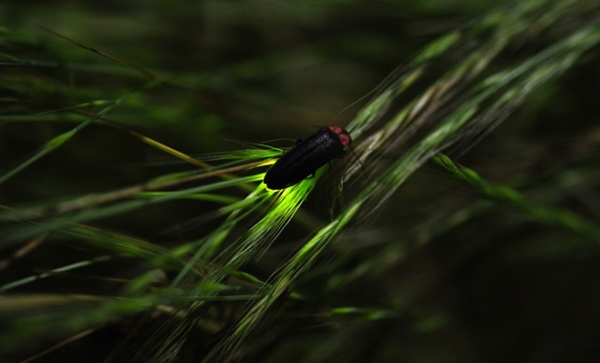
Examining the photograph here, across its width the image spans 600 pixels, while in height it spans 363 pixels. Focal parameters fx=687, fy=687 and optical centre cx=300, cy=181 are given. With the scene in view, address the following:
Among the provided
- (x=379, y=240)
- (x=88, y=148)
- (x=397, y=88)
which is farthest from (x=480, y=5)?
(x=88, y=148)

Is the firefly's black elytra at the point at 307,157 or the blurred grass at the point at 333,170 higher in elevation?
the blurred grass at the point at 333,170

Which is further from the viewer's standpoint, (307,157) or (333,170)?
(333,170)

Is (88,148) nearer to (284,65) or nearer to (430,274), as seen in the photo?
(284,65)

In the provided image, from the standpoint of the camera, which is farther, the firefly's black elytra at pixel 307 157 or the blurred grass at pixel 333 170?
the blurred grass at pixel 333 170
